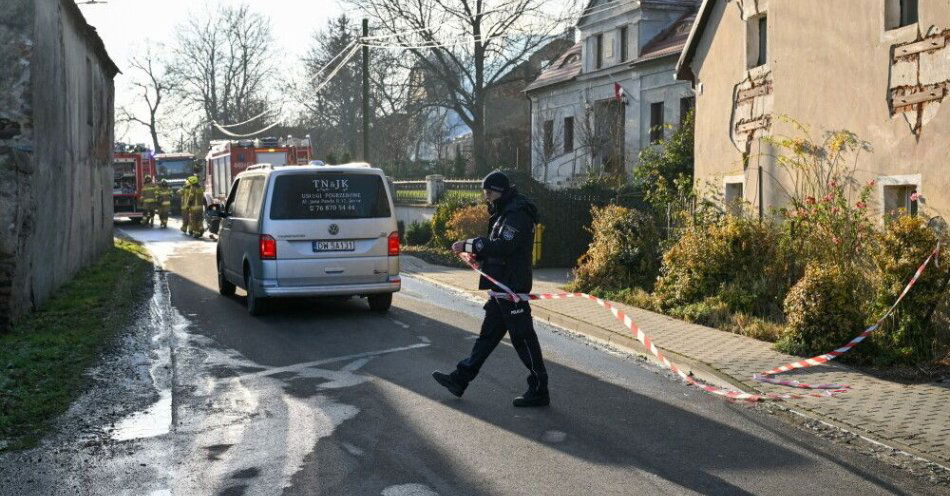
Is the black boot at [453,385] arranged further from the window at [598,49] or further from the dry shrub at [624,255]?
the window at [598,49]

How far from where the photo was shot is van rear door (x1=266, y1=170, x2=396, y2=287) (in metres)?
12.6

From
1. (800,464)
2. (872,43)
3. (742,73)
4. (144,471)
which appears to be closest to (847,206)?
(872,43)

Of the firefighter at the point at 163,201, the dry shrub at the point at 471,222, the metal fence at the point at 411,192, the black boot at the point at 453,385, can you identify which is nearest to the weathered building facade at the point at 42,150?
the black boot at the point at 453,385

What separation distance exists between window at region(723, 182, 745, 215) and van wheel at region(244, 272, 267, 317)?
691 centimetres

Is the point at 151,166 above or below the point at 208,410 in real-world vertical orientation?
above

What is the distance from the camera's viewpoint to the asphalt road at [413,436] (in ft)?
19.2

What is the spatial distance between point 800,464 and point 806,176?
7.70m

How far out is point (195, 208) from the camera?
31078mm

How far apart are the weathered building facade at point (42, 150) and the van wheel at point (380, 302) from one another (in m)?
4.16

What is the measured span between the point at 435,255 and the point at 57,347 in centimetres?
1379

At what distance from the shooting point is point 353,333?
38.4ft

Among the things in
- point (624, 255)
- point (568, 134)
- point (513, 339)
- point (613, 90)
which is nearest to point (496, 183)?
point (513, 339)

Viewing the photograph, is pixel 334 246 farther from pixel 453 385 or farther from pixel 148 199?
pixel 148 199

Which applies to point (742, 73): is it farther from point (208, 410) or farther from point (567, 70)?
point (567, 70)
